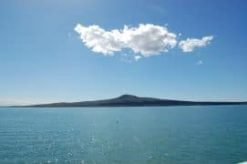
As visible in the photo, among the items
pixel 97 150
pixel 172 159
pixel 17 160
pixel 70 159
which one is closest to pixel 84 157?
pixel 70 159

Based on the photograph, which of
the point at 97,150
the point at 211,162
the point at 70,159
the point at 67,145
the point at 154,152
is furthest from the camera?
the point at 67,145

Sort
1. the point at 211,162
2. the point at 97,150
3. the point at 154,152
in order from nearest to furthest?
the point at 211,162 → the point at 154,152 → the point at 97,150

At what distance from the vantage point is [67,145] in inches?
1997

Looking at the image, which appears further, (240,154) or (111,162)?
(240,154)

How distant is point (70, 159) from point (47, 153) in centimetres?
567

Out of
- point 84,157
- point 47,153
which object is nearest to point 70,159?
point 84,157

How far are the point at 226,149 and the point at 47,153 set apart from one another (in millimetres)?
27016

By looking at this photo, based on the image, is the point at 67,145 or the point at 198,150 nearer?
the point at 198,150

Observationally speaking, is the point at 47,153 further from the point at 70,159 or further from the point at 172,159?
the point at 172,159

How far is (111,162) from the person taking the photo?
3744cm

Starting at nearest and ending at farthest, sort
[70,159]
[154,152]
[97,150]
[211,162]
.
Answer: [211,162], [70,159], [154,152], [97,150]

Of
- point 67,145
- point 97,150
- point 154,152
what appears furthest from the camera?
point 67,145

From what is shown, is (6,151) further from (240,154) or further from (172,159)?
(240,154)

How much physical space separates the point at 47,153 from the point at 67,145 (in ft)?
24.8
